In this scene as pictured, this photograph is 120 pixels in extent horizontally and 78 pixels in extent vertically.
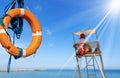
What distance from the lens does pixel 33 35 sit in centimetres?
1030

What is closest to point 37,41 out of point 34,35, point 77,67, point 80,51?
point 34,35

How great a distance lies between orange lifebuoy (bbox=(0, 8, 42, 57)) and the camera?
29.0ft

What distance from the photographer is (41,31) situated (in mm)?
10500

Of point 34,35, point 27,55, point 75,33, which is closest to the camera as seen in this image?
point 27,55

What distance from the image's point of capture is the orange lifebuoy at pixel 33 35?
8844 millimetres

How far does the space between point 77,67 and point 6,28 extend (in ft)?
18.4

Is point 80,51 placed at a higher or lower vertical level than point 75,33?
lower

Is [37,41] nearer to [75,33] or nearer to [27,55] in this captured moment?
[27,55]

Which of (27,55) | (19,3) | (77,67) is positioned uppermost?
(19,3)

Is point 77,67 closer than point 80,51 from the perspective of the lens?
No

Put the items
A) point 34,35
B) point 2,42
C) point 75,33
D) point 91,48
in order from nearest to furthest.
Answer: point 2,42 < point 34,35 < point 91,48 < point 75,33

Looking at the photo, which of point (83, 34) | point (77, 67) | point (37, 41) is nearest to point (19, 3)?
point (37, 41)

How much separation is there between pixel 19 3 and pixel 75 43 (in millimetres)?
4234

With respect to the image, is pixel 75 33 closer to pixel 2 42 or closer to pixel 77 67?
pixel 77 67
